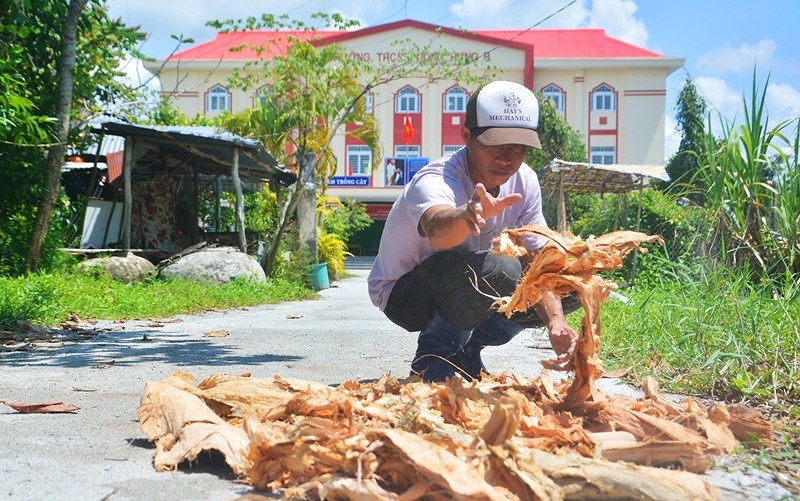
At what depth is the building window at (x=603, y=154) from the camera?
38000mm

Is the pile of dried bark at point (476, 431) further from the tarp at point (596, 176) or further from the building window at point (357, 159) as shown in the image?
Result: the building window at point (357, 159)

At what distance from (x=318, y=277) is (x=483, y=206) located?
14584 millimetres

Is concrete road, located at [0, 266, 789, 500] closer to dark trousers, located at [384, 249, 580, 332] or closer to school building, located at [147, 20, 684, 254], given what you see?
dark trousers, located at [384, 249, 580, 332]

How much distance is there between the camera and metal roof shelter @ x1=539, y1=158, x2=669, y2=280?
44.4 ft

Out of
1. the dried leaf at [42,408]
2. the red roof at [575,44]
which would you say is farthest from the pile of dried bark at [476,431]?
the red roof at [575,44]

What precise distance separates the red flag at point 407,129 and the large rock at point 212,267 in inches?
909

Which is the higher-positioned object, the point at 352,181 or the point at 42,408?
the point at 352,181

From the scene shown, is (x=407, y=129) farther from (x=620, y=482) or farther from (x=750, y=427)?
(x=620, y=482)

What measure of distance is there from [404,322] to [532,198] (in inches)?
34.9

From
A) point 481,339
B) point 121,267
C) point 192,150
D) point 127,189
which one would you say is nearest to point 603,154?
point 192,150

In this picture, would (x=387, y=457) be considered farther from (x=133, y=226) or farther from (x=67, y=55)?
(x=133, y=226)

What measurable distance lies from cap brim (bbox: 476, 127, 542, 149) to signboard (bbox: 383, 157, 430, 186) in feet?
110

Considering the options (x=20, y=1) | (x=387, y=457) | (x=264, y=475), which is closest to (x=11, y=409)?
(x=264, y=475)

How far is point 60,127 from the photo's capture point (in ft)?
32.0
